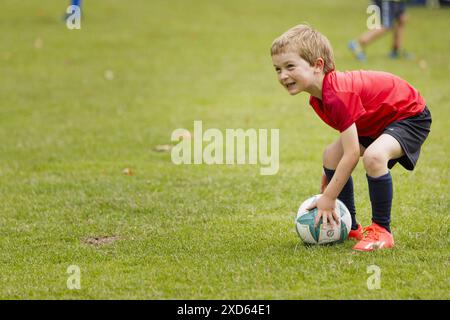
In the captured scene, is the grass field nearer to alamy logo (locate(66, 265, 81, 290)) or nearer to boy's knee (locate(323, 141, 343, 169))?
alamy logo (locate(66, 265, 81, 290))

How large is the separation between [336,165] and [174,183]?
202 centimetres

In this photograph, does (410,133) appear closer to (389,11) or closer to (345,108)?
(345,108)

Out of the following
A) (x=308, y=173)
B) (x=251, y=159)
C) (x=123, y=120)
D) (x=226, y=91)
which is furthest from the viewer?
(x=226, y=91)

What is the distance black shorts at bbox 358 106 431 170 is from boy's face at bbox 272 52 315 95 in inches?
23.2

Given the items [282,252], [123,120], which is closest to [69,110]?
[123,120]

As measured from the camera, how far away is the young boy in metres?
4.41

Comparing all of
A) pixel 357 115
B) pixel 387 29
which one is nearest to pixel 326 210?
pixel 357 115

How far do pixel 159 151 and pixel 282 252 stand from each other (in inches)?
127

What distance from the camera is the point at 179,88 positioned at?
10922mm

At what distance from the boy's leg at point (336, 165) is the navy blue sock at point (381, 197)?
0.27 meters

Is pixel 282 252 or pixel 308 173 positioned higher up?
pixel 308 173

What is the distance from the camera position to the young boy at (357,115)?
14.5ft

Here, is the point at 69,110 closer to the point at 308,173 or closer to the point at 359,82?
the point at 308,173
